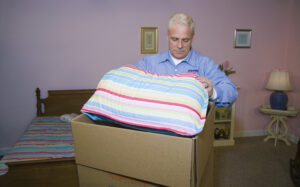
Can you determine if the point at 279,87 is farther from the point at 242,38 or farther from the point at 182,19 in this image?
the point at 182,19

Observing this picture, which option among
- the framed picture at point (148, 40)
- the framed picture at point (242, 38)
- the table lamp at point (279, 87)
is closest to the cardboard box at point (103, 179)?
the framed picture at point (148, 40)

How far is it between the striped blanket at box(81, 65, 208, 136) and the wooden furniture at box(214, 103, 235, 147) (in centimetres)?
265

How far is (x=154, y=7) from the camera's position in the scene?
3084mm

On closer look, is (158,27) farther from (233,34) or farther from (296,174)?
(296,174)

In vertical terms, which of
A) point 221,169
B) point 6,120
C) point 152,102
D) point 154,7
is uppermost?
point 154,7

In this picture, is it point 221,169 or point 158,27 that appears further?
point 158,27

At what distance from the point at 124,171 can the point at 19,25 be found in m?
2.90

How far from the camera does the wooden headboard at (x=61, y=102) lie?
3000 mm

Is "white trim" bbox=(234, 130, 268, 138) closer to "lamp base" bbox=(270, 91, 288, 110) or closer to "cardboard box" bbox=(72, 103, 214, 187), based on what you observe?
"lamp base" bbox=(270, 91, 288, 110)

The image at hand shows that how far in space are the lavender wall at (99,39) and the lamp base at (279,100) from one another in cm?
33

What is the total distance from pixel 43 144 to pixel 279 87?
3.09m

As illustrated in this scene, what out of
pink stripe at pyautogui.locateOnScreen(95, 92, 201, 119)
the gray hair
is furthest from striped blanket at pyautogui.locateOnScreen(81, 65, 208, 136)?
the gray hair

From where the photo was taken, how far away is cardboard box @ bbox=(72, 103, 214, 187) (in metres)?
0.61

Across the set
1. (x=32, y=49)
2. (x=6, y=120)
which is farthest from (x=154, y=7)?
(x=6, y=120)
